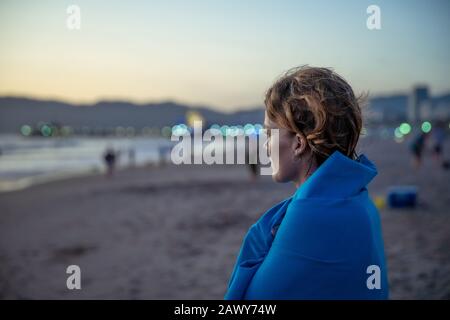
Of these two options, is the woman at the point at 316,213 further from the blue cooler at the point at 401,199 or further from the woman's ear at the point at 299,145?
the blue cooler at the point at 401,199

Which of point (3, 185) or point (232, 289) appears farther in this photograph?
point (3, 185)

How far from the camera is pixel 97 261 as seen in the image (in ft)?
26.0

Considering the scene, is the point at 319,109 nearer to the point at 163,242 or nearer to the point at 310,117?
the point at 310,117

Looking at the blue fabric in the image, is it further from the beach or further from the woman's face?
the beach

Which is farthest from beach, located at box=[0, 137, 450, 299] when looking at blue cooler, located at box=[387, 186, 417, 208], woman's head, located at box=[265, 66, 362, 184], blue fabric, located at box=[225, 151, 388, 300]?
blue fabric, located at box=[225, 151, 388, 300]

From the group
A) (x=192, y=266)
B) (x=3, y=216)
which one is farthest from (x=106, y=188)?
(x=192, y=266)

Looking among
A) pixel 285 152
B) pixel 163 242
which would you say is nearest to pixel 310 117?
pixel 285 152

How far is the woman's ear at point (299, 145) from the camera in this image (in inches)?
49.8

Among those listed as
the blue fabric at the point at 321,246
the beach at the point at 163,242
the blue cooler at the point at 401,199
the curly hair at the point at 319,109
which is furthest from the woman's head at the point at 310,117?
the blue cooler at the point at 401,199

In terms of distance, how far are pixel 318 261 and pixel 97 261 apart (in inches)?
299

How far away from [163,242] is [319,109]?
329 inches

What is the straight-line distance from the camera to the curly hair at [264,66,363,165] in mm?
1218

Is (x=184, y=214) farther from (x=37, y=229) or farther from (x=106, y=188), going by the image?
(x=106, y=188)

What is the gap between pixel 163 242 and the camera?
359 inches
